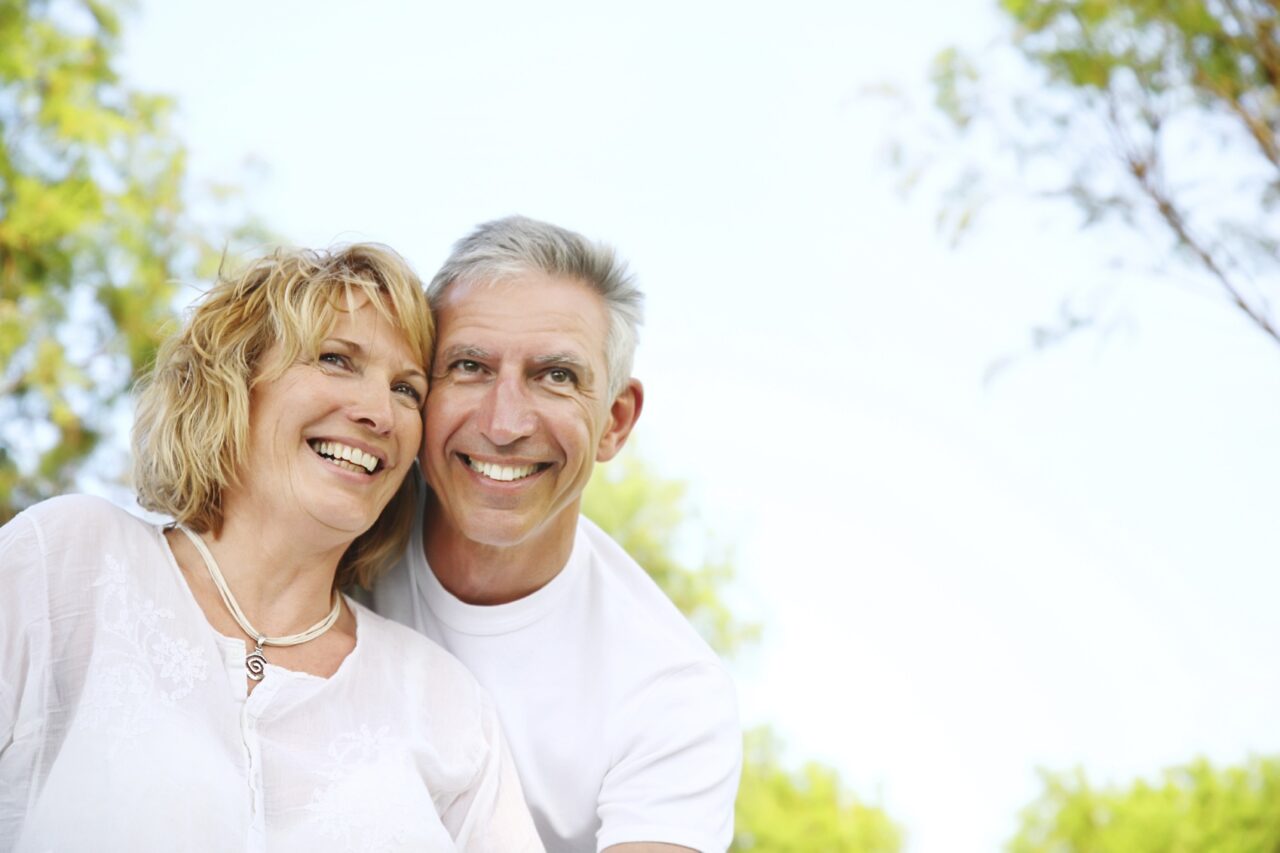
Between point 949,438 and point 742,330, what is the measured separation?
478 inches

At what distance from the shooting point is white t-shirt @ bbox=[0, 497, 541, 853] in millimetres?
2191

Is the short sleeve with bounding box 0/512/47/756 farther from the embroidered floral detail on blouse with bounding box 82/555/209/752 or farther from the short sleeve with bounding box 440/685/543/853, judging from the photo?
the short sleeve with bounding box 440/685/543/853

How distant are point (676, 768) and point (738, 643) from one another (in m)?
11.5

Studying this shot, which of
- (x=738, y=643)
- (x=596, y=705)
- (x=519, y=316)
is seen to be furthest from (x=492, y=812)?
(x=738, y=643)

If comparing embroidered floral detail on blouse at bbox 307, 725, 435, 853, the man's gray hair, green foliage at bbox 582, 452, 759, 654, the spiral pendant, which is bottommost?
embroidered floral detail on blouse at bbox 307, 725, 435, 853

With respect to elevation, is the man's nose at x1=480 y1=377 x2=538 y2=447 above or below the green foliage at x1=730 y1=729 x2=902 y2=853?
below

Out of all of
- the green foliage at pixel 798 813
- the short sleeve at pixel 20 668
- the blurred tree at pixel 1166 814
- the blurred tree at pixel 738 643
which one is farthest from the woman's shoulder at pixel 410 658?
the green foliage at pixel 798 813

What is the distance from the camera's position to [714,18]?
119ft

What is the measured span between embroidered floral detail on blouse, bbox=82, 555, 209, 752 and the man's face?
27.0 inches

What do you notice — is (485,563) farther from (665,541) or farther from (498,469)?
(665,541)

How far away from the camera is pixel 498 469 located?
290 centimetres

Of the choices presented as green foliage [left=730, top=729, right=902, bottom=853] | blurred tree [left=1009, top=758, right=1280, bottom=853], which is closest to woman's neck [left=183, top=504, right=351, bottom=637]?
blurred tree [left=1009, top=758, right=1280, bottom=853]

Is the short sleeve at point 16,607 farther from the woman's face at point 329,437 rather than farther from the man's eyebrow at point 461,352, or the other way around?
the man's eyebrow at point 461,352

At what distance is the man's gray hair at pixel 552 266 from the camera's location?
3.02 m
